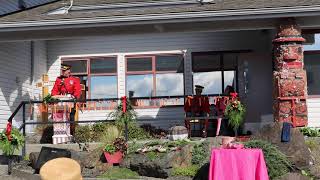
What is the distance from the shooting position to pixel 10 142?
36.0 ft

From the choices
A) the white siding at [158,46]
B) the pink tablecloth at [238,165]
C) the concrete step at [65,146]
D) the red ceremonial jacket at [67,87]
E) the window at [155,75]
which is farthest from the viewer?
the window at [155,75]

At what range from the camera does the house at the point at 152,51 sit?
12.7 metres

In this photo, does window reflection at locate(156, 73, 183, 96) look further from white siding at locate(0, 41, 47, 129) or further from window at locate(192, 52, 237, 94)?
white siding at locate(0, 41, 47, 129)

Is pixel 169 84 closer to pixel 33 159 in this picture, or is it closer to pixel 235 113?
pixel 235 113

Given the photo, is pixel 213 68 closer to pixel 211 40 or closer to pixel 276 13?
pixel 211 40

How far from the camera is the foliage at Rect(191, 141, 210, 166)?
1058 centimetres

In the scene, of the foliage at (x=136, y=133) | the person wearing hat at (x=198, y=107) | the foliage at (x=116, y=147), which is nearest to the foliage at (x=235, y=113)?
the person wearing hat at (x=198, y=107)

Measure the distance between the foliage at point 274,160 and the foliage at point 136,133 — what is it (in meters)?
4.55

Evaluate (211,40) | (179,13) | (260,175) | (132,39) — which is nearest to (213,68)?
(211,40)

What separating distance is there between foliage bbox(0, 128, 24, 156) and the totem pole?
222 inches

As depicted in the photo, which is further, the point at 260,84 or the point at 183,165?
the point at 260,84

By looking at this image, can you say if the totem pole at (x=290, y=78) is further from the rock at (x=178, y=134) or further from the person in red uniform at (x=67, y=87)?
the person in red uniform at (x=67, y=87)

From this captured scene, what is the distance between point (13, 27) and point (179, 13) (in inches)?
156

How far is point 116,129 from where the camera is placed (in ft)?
39.1
